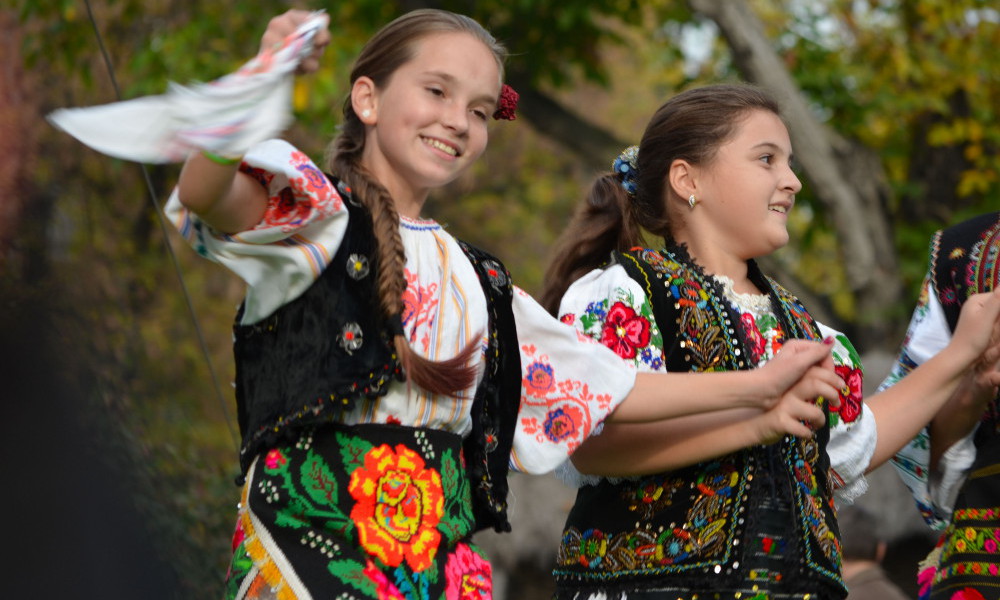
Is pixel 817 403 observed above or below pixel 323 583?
above

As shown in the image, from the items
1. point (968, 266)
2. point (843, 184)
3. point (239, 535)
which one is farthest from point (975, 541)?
point (843, 184)

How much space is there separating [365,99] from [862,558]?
2.16 meters

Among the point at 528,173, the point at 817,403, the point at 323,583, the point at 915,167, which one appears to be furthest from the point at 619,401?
the point at 528,173

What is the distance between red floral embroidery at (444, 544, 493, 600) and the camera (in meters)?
2.06

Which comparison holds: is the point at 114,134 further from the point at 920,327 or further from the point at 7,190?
the point at 920,327

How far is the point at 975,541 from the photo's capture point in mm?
2711

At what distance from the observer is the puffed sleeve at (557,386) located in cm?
228

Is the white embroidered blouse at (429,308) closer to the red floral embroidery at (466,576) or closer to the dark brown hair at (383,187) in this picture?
the dark brown hair at (383,187)

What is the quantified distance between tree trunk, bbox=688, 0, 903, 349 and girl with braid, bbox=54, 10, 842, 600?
14.4ft

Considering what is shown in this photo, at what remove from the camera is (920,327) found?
2922 millimetres

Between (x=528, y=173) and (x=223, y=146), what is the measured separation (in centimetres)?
1138

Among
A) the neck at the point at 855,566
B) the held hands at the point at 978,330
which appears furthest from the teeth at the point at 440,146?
the neck at the point at 855,566

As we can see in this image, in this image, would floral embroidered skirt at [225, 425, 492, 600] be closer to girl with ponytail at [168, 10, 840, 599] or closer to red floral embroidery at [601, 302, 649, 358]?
girl with ponytail at [168, 10, 840, 599]

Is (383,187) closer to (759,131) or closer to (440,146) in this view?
(440,146)
